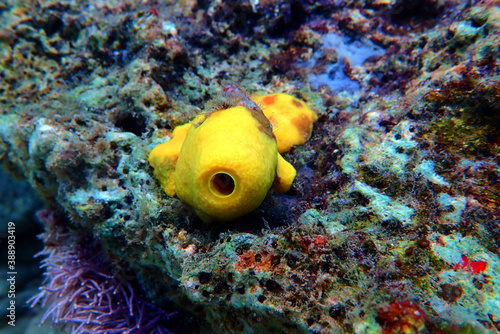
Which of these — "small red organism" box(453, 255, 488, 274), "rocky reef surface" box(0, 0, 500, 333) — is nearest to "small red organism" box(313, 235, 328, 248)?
"rocky reef surface" box(0, 0, 500, 333)

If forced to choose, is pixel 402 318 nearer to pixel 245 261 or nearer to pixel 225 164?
pixel 245 261

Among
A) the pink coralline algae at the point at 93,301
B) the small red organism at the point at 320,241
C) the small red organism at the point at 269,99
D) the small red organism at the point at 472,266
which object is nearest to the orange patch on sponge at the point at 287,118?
the small red organism at the point at 269,99

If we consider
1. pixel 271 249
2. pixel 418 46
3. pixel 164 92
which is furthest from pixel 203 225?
pixel 418 46

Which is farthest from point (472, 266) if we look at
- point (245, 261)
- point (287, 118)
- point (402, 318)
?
point (287, 118)

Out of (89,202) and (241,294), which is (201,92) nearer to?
(89,202)

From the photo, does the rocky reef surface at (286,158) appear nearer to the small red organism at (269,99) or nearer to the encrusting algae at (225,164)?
the encrusting algae at (225,164)

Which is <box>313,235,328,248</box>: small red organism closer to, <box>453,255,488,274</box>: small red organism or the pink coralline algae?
<box>453,255,488,274</box>: small red organism
